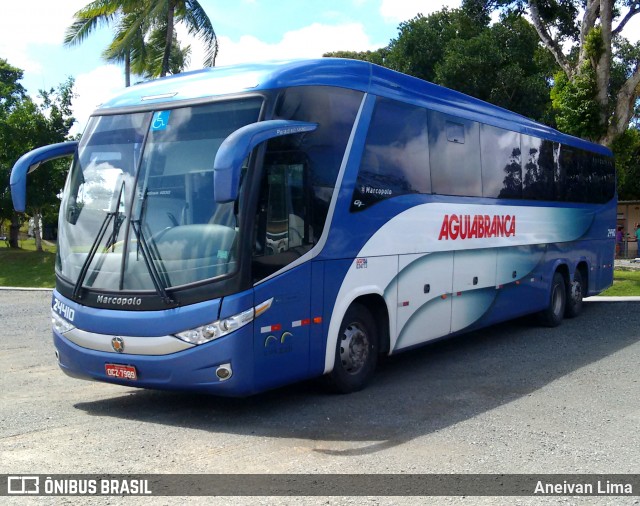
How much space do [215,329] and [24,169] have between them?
9.15 ft

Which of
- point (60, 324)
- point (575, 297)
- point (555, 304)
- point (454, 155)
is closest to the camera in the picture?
point (60, 324)

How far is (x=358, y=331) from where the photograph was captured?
28.0 ft

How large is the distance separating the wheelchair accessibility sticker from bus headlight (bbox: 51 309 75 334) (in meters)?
2.10

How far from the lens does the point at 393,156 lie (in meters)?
9.03

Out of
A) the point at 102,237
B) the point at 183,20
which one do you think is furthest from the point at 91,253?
the point at 183,20

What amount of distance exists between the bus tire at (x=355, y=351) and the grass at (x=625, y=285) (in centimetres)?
1304

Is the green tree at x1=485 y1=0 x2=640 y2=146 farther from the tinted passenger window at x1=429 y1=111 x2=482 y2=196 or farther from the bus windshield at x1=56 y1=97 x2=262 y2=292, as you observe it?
the bus windshield at x1=56 y1=97 x2=262 y2=292

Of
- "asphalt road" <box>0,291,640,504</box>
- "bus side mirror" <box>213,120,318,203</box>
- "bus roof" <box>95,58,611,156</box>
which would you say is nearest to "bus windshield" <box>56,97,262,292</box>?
"bus roof" <box>95,58,611,156</box>

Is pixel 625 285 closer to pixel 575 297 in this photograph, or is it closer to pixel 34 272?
pixel 575 297

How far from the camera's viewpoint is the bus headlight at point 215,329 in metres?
6.96

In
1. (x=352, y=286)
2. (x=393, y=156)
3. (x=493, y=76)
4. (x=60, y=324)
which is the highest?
(x=493, y=76)

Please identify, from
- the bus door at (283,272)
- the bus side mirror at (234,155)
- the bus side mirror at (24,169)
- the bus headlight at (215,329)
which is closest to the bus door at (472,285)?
the bus door at (283,272)

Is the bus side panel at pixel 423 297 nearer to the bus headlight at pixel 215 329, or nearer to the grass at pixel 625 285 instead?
the bus headlight at pixel 215 329

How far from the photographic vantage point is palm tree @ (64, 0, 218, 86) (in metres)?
26.4
